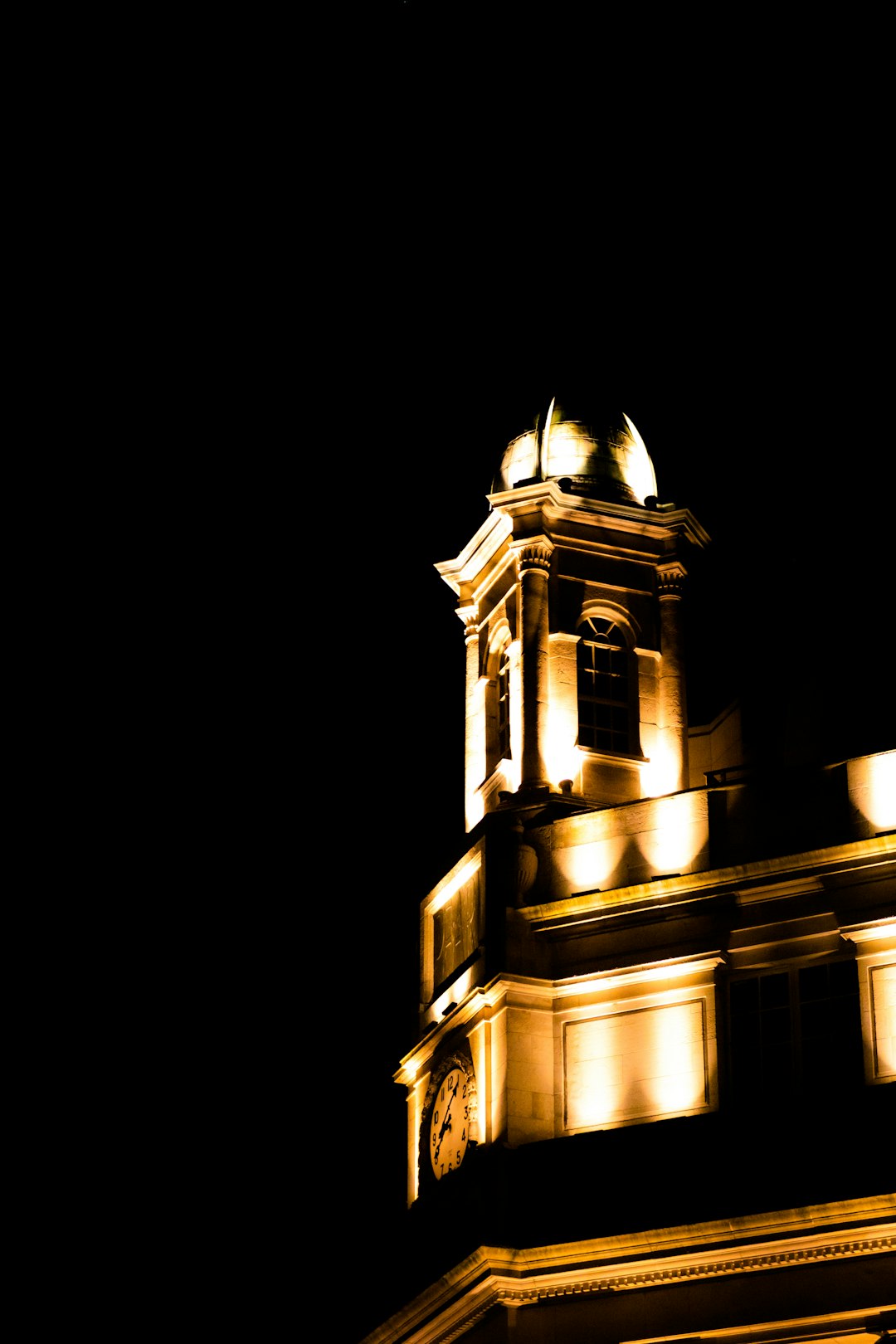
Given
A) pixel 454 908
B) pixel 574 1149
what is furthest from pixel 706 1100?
pixel 454 908

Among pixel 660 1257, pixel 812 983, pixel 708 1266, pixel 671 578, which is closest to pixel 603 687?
pixel 671 578

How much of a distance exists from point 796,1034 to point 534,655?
8.72 metres

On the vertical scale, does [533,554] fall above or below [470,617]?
above

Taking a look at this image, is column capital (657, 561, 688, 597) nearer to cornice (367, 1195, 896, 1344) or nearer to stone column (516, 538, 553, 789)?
stone column (516, 538, 553, 789)

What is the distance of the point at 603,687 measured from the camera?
138 feet

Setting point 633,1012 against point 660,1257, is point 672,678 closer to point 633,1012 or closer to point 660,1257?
point 633,1012

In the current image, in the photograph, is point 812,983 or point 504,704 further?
point 504,704

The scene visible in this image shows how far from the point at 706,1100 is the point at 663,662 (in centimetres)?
930

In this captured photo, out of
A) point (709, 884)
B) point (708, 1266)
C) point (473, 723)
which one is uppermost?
point (473, 723)

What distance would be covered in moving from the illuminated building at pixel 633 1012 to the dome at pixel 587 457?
765mm

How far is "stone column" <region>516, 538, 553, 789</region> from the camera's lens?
40.3 metres

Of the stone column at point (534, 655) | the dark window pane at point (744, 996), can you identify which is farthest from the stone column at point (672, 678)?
the dark window pane at point (744, 996)

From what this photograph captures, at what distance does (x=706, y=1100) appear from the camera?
3562 cm

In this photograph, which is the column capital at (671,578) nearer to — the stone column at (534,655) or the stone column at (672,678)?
the stone column at (672,678)
